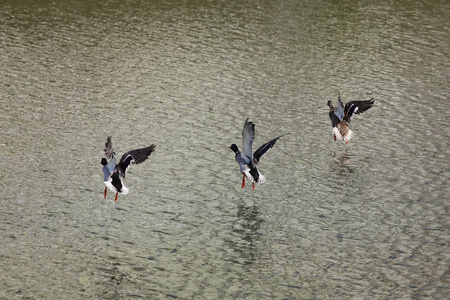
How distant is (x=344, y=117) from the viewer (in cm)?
2853

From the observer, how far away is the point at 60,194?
22.1 m

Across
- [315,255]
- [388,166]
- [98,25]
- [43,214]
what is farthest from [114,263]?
[98,25]

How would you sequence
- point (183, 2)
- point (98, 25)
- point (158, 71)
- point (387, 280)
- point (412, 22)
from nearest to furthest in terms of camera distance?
point (387, 280) < point (158, 71) < point (98, 25) < point (412, 22) < point (183, 2)

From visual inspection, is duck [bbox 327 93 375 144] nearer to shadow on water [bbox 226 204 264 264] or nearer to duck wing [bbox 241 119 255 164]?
duck wing [bbox 241 119 255 164]

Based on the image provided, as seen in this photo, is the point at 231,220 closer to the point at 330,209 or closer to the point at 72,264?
the point at 330,209

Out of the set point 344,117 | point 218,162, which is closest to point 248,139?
point 218,162

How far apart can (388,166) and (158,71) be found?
58.8 ft

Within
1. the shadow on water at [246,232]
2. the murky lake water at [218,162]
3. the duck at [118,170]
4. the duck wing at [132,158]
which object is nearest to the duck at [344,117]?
the murky lake water at [218,162]

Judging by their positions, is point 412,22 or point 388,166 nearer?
point 388,166

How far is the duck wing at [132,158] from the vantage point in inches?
823

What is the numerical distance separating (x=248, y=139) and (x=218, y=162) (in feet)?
16.2

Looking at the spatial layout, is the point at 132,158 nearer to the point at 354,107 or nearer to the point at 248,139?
the point at 248,139

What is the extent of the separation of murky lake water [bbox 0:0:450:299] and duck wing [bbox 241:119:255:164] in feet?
5.38

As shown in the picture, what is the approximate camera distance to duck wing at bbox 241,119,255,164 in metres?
20.7
